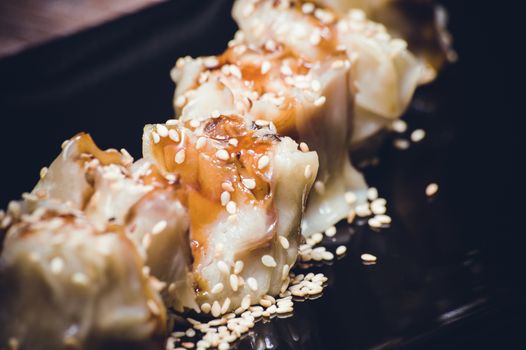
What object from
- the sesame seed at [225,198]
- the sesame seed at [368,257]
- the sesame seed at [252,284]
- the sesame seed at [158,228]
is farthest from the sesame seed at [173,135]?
the sesame seed at [368,257]

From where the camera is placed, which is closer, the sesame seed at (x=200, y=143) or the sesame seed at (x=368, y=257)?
the sesame seed at (x=200, y=143)

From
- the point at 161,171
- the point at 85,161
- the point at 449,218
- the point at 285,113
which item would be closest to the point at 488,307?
the point at 449,218

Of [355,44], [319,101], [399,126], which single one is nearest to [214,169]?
[319,101]

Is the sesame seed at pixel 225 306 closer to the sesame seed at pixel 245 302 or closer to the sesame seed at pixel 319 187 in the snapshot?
the sesame seed at pixel 245 302

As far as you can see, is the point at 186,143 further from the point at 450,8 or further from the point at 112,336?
the point at 450,8

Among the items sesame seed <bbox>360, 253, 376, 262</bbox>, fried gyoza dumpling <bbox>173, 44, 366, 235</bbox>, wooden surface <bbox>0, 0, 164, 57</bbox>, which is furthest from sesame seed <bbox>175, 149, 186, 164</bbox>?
wooden surface <bbox>0, 0, 164, 57</bbox>

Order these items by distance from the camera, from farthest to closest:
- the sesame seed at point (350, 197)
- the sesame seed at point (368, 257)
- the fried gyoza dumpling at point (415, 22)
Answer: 1. the fried gyoza dumpling at point (415, 22)
2. the sesame seed at point (350, 197)
3. the sesame seed at point (368, 257)

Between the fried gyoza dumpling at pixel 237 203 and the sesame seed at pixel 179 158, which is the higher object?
the sesame seed at pixel 179 158

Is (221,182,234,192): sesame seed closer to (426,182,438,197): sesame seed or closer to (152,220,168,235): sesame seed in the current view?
(152,220,168,235): sesame seed
